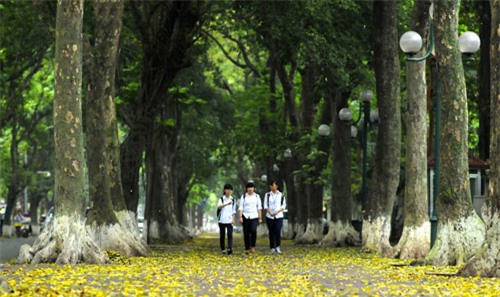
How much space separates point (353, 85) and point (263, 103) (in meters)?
16.7

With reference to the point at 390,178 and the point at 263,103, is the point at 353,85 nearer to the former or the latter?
the point at 390,178

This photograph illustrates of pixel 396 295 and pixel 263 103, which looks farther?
pixel 263 103

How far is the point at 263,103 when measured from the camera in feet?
169

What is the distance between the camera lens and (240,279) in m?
17.2

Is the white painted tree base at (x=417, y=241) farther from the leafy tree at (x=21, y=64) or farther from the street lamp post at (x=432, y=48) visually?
the leafy tree at (x=21, y=64)

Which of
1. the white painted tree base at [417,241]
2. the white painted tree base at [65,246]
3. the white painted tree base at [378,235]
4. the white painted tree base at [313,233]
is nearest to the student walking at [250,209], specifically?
the white painted tree base at [378,235]

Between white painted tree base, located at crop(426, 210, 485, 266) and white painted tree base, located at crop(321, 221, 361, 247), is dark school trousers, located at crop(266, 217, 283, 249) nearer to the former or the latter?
white painted tree base, located at crop(321, 221, 361, 247)

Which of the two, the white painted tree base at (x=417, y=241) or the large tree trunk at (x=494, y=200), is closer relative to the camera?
the large tree trunk at (x=494, y=200)

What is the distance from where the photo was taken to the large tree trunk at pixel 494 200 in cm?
1700

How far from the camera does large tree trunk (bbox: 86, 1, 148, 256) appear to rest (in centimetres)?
2544

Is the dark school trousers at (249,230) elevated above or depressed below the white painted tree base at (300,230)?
below

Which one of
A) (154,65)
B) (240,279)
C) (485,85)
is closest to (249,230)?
(154,65)

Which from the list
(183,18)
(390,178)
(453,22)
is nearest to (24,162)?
(183,18)

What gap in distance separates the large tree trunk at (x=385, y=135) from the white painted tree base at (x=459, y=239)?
7.81 m
